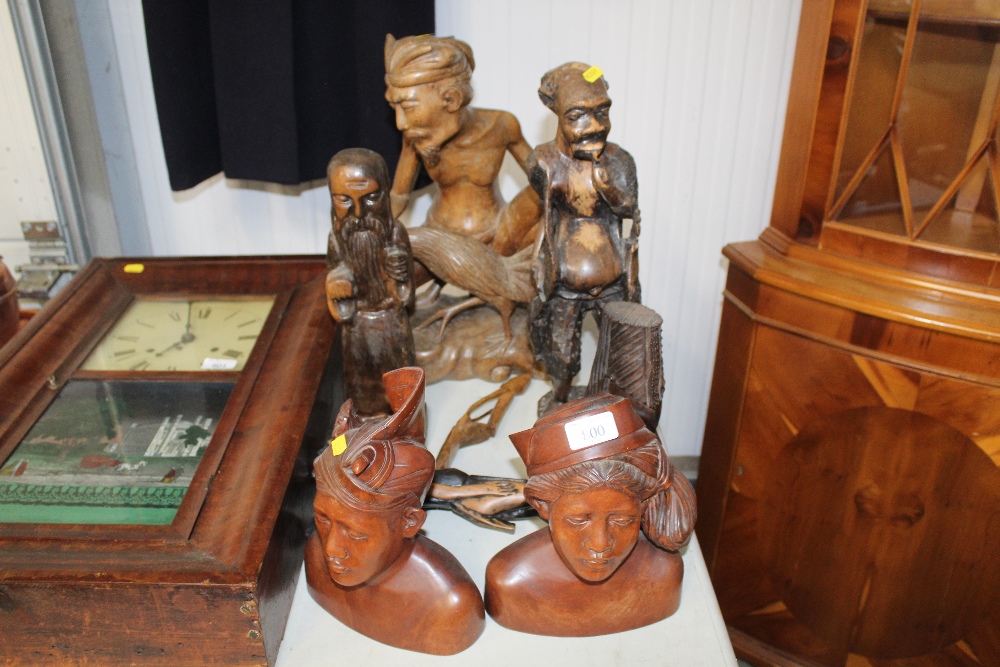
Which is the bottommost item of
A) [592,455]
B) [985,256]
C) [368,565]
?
[368,565]

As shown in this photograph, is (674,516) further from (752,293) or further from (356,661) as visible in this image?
(752,293)

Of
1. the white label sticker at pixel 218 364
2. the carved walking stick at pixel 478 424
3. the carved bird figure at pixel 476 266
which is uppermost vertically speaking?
the carved bird figure at pixel 476 266

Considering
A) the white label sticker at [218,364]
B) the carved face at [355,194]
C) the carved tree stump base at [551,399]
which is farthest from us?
the carved tree stump base at [551,399]

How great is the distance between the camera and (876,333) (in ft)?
4.38

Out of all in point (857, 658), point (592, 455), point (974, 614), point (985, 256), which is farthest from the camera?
point (857, 658)

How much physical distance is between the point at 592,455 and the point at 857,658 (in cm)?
112

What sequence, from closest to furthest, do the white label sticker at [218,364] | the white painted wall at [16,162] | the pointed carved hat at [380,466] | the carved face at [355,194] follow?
the pointed carved hat at [380,466] → the carved face at [355,194] → the white label sticker at [218,364] → the white painted wall at [16,162]

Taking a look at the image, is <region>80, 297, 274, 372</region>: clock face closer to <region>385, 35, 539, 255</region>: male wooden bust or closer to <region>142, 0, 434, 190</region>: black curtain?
<region>142, 0, 434, 190</region>: black curtain

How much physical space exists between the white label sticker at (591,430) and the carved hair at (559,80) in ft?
1.92

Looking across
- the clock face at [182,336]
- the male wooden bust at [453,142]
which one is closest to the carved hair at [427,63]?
the male wooden bust at [453,142]

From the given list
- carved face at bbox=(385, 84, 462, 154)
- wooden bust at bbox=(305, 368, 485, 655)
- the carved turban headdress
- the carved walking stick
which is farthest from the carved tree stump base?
the carved turban headdress

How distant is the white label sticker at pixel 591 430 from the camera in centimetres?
94

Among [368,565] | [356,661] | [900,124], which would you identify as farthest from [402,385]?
[900,124]

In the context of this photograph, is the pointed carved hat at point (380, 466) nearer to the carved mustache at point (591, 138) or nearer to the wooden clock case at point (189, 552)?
the wooden clock case at point (189, 552)
